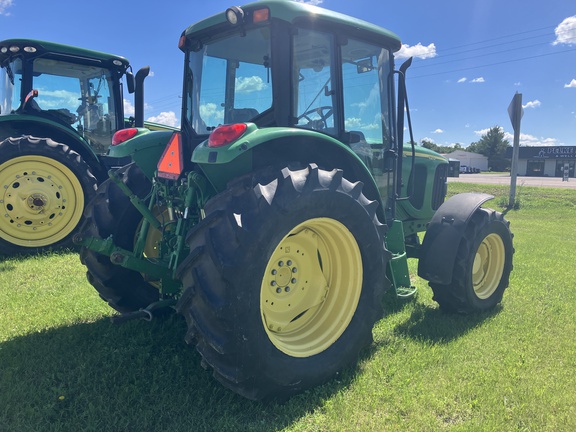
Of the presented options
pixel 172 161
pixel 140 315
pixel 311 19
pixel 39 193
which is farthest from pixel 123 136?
pixel 39 193

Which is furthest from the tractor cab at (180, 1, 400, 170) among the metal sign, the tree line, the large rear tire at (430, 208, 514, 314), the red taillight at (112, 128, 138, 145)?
the tree line

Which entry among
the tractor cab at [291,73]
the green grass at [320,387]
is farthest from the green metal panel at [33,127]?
the tractor cab at [291,73]

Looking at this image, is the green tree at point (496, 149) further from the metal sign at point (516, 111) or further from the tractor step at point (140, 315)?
the tractor step at point (140, 315)

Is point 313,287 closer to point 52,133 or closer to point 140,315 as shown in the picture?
point 140,315

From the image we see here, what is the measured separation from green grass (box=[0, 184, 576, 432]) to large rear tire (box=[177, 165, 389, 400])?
9.3 inches

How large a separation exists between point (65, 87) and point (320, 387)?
6.47 meters

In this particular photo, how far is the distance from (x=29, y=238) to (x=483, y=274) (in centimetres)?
581

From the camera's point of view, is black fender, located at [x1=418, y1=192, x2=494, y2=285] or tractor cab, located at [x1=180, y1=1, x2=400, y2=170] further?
black fender, located at [x1=418, y1=192, x2=494, y2=285]

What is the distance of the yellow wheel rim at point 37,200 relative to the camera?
6.21 m

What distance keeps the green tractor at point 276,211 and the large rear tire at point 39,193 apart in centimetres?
312

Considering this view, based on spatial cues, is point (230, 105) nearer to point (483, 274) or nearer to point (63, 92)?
point (483, 274)

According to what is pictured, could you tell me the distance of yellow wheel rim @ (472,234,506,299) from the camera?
4406 millimetres

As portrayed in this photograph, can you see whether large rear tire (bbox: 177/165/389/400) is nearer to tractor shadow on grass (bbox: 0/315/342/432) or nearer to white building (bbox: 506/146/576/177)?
tractor shadow on grass (bbox: 0/315/342/432)

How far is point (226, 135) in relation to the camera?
2.58m
